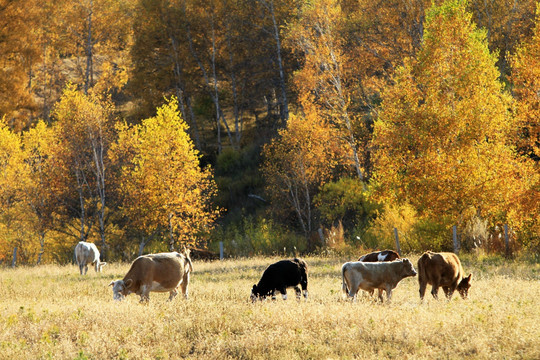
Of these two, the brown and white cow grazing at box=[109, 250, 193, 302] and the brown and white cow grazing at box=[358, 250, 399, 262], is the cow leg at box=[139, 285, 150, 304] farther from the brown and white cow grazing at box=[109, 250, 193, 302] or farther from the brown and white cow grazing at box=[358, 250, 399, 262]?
the brown and white cow grazing at box=[358, 250, 399, 262]

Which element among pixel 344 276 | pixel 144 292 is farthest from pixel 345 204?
pixel 144 292

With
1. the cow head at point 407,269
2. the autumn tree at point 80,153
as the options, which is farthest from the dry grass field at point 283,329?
the autumn tree at point 80,153

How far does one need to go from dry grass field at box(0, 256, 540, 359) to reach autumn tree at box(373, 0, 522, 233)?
845 centimetres

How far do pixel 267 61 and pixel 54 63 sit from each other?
1023 inches

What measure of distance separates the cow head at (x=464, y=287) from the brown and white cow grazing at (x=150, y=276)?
6.96 m

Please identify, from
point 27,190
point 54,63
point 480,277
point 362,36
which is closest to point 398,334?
A: point 480,277

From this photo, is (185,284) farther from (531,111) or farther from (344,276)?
(531,111)

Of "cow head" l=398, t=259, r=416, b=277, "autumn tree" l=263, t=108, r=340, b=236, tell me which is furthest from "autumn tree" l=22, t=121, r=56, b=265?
"cow head" l=398, t=259, r=416, b=277

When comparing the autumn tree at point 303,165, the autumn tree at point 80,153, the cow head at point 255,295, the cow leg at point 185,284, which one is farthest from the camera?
the autumn tree at point 80,153

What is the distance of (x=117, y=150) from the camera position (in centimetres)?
3584

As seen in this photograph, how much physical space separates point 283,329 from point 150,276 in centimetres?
512

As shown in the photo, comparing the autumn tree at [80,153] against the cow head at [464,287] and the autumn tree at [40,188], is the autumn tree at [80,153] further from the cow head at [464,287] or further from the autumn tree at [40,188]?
the cow head at [464,287]

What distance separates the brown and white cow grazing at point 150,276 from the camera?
14.7 meters

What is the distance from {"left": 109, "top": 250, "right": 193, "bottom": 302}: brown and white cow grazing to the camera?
1467 centimetres
